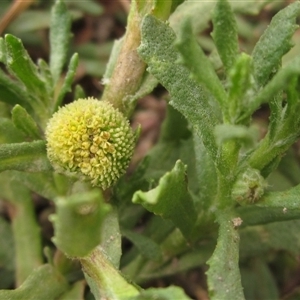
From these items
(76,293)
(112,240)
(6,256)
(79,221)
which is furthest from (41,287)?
(79,221)

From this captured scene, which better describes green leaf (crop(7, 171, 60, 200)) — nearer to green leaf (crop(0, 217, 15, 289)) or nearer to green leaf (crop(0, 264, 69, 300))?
green leaf (crop(0, 264, 69, 300))

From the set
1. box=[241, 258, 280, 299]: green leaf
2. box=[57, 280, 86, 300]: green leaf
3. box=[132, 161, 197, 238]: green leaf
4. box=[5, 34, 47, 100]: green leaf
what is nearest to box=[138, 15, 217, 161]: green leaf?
box=[132, 161, 197, 238]: green leaf

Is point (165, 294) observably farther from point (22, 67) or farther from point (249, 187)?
point (22, 67)

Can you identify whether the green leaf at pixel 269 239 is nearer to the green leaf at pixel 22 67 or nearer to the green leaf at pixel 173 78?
the green leaf at pixel 173 78

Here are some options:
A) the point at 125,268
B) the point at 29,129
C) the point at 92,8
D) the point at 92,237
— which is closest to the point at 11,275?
the point at 125,268

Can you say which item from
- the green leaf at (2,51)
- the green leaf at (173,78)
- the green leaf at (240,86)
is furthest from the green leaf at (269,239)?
the green leaf at (2,51)

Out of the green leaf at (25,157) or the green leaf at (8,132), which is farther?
the green leaf at (8,132)

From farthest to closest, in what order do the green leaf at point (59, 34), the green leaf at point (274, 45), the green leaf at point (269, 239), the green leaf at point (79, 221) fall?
the green leaf at point (269, 239) < the green leaf at point (59, 34) < the green leaf at point (274, 45) < the green leaf at point (79, 221)
